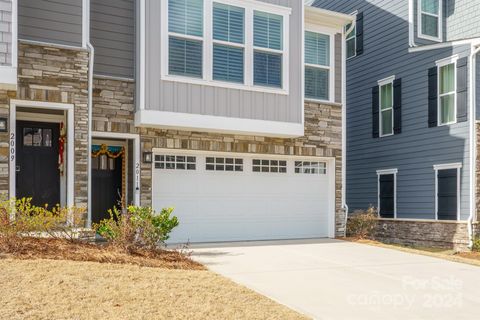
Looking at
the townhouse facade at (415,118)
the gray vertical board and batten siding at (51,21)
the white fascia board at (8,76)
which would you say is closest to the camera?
the white fascia board at (8,76)

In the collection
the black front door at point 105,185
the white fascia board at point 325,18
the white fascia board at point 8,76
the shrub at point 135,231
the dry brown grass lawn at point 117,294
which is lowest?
the dry brown grass lawn at point 117,294

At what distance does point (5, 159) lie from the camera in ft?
29.2

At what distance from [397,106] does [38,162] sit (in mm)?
10440

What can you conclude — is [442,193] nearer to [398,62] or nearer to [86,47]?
[398,62]

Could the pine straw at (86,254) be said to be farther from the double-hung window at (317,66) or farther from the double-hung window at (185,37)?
the double-hung window at (317,66)

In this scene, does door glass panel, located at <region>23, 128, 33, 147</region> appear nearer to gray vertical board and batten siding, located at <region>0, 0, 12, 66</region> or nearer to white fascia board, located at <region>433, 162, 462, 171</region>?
gray vertical board and batten siding, located at <region>0, 0, 12, 66</region>

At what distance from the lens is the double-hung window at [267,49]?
38.1ft

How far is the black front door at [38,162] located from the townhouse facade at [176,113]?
0.07ft

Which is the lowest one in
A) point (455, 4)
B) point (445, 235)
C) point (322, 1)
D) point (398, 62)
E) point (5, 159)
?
point (445, 235)

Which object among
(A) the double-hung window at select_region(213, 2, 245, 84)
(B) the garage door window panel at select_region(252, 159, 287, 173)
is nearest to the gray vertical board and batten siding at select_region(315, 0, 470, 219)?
(B) the garage door window panel at select_region(252, 159, 287, 173)

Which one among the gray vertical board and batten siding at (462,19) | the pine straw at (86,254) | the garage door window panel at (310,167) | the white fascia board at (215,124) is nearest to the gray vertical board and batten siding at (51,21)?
the white fascia board at (215,124)

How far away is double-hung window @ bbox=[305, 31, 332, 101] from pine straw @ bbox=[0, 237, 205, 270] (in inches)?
254

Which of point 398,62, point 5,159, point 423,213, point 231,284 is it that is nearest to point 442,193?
point 423,213

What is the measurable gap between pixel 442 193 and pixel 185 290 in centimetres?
1002
